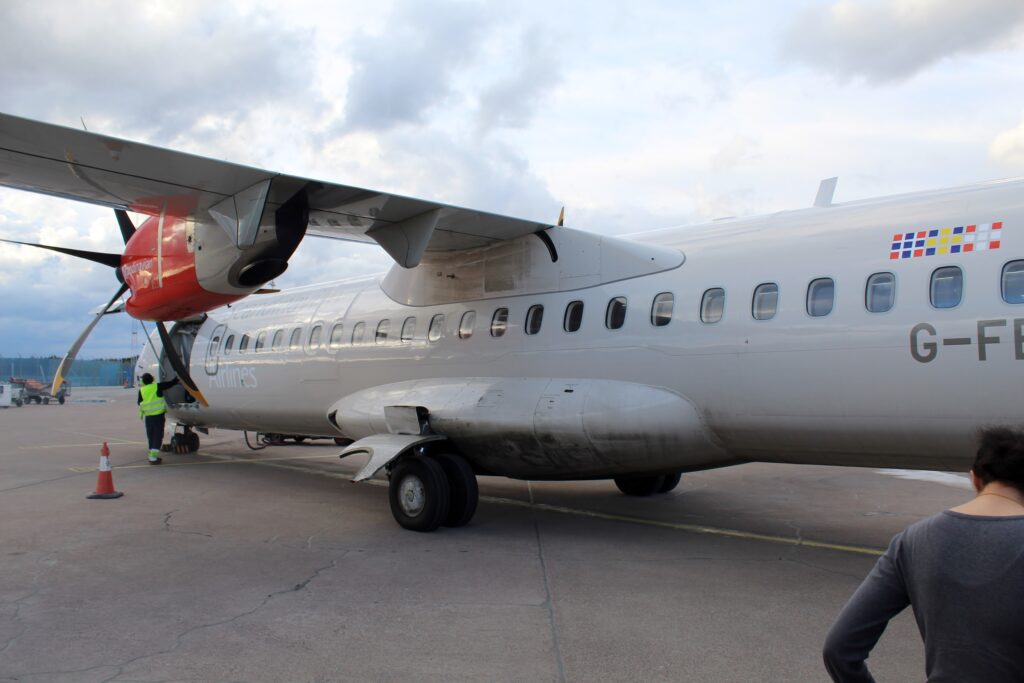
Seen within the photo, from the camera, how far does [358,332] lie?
37.6ft

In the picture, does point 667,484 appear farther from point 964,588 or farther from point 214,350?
point 964,588

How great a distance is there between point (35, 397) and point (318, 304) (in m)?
44.9

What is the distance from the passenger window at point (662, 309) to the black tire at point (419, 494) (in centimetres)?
307

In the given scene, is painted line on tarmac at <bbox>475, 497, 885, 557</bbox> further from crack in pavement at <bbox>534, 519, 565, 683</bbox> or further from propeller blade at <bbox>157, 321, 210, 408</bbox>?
propeller blade at <bbox>157, 321, 210, 408</bbox>

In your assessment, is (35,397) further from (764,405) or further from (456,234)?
(764,405)

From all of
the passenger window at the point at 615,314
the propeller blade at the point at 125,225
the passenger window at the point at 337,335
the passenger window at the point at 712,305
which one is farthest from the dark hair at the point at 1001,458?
the propeller blade at the point at 125,225

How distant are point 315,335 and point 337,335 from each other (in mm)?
649

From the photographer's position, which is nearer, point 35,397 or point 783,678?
point 783,678

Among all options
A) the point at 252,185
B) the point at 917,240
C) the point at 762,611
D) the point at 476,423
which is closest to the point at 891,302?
the point at 917,240

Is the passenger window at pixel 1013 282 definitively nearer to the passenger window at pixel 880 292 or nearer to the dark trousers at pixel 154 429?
the passenger window at pixel 880 292

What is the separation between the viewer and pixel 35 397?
48312 millimetres

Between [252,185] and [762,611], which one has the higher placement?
[252,185]

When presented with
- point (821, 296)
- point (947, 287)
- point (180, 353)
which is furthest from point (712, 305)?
point (180, 353)

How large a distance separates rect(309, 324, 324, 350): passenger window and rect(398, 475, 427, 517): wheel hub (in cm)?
377
